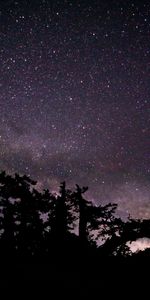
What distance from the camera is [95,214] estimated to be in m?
21.5

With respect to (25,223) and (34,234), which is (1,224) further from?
(34,234)

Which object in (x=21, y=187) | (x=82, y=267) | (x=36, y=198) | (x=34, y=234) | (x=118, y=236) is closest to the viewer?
(x=118, y=236)

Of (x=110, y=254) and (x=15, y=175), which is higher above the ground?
(x=15, y=175)

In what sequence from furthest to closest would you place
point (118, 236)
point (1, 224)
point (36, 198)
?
point (1, 224) < point (36, 198) < point (118, 236)

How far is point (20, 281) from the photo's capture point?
4.50m

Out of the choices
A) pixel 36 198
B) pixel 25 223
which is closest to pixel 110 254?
pixel 36 198

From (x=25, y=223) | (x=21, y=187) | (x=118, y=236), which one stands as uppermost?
(x=21, y=187)

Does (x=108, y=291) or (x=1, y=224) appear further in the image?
(x=1, y=224)

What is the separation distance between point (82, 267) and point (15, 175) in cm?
1170

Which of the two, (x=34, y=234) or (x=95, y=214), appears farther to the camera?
(x=95, y=214)

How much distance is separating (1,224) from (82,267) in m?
15.1

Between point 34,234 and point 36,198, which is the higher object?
point 36,198

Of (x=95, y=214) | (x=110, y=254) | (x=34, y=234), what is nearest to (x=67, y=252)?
(x=110, y=254)

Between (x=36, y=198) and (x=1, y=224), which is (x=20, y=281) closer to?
(x=36, y=198)
